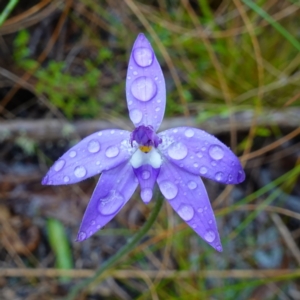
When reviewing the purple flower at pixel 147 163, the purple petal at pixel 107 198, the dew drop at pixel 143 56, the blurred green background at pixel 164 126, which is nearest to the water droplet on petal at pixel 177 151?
the purple flower at pixel 147 163

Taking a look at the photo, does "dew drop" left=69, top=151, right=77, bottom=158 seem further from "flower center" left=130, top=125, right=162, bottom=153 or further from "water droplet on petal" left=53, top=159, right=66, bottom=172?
"flower center" left=130, top=125, right=162, bottom=153

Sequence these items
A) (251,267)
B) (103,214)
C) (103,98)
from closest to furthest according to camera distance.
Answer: (103,214)
(251,267)
(103,98)

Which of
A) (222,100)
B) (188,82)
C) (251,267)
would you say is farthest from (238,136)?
(251,267)

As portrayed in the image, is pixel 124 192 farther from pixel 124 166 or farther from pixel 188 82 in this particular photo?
pixel 188 82


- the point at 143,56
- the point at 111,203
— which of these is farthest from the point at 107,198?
the point at 143,56

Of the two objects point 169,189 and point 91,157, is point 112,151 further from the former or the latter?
point 169,189

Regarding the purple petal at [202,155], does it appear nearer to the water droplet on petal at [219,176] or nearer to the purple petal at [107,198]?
the water droplet on petal at [219,176]

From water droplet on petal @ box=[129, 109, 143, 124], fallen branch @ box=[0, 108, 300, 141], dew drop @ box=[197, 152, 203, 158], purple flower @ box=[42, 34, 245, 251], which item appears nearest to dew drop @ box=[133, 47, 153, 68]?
purple flower @ box=[42, 34, 245, 251]
